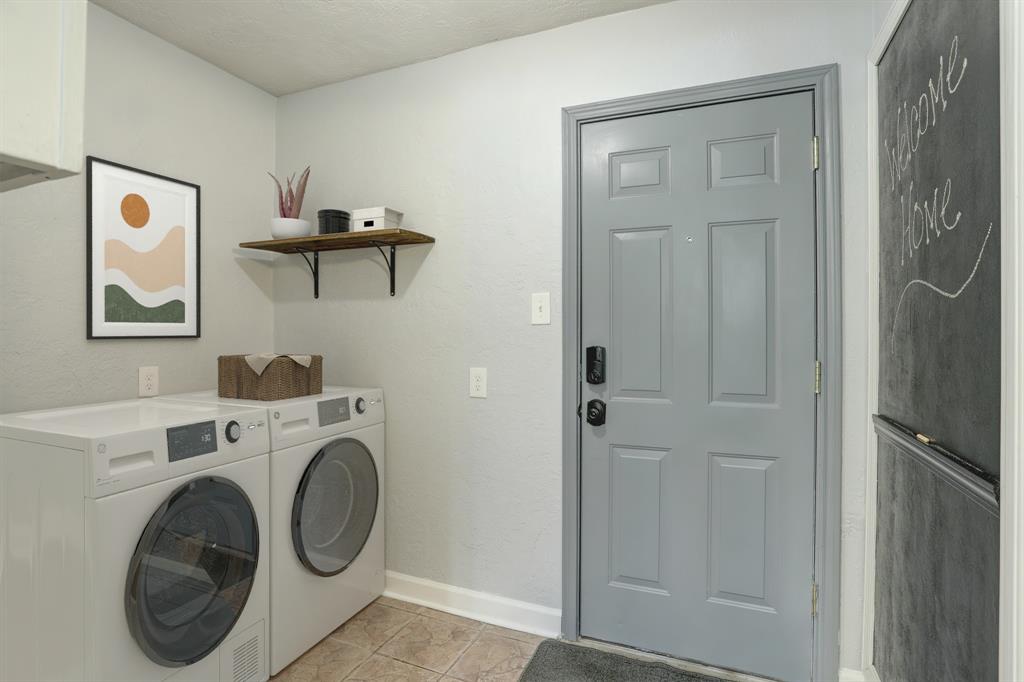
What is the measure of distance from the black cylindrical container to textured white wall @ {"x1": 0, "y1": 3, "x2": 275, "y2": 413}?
529 millimetres

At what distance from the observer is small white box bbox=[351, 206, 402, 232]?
2344 mm

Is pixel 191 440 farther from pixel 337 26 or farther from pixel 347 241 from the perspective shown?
pixel 337 26

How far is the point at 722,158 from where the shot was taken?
1978 mm

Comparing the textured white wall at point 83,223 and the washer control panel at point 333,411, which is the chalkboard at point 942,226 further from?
the textured white wall at point 83,223

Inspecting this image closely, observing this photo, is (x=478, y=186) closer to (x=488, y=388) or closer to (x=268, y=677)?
(x=488, y=388)

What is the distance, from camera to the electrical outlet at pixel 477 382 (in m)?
2.36

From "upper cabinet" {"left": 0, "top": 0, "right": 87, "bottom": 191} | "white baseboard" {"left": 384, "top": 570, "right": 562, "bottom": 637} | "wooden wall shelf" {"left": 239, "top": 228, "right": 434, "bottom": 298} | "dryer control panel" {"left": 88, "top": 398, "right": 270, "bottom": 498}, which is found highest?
"wooden wall shelf" {"left": 239, "top": 228, "right": 434, "bottom": 298}

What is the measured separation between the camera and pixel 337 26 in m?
2.20

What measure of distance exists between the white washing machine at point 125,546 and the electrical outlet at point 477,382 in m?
0.92

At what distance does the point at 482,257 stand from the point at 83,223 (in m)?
1.51

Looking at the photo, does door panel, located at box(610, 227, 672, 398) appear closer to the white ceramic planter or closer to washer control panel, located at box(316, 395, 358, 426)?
washer control panel, located at box(316, 395, 358, 426)

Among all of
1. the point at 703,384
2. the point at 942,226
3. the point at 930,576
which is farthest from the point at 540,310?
the point at 930,576

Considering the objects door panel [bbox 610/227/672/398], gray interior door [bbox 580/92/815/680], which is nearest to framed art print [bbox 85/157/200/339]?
gray interior door [bbox 580/92/815/680]

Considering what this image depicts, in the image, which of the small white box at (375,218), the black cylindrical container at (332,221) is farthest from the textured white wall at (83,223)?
the small white box at (375,218)
